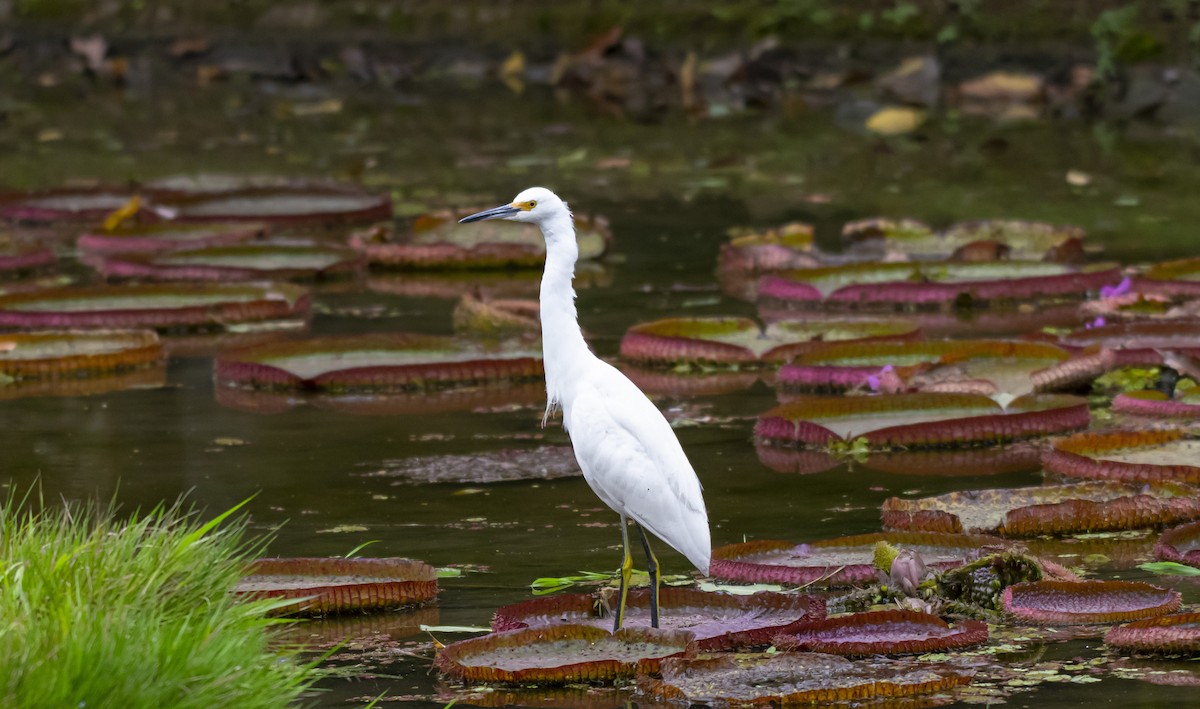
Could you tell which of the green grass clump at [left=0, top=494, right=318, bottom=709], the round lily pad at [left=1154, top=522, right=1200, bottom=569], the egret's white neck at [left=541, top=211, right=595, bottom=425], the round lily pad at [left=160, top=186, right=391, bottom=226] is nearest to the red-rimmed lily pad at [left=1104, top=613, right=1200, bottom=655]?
the round lily pad at [left=1154, top=522, right=1200, bottom=569]

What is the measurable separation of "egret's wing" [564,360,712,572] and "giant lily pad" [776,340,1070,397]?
291cm

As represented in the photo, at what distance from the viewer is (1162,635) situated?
4.66 metres

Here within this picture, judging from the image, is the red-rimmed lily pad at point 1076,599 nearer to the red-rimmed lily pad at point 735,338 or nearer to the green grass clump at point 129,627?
the green grass clump at point 129,627

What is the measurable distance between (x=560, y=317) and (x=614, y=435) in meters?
0.41

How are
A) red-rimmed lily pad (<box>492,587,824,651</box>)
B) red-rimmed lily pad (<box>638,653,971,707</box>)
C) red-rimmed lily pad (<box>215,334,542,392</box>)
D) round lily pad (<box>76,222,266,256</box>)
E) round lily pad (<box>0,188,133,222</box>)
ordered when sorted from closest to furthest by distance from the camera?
red-rimmed lily pad (<box>638,653,971,707</box>)
red-rimmed lily pad (<box>492,587,824,651</box>)
red-rimmed lily pad (<box>215,334,542,392</box>)
round lily pad (<box>76,222,266,256</box>)
round lily pad (<box>0,188,133,222</box>)

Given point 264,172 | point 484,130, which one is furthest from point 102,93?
point 264,172

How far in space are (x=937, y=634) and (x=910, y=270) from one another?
18.8 feet

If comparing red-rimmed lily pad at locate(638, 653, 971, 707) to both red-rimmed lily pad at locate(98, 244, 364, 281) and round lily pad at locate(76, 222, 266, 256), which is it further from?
round lily pad at locate(76, 222, 266, 256)

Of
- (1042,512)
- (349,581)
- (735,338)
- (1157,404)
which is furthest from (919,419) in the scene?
(349,581)

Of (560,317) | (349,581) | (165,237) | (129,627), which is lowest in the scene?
(349,581)

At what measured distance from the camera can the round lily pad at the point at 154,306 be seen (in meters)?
9.66

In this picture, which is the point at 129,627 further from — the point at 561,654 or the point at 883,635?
the point at 883,635

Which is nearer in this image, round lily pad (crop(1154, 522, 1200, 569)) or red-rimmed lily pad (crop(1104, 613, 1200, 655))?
red-rimmed lily pad (crop(1104, 613, 1200, 655))

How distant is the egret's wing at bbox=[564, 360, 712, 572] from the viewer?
16.4ft
